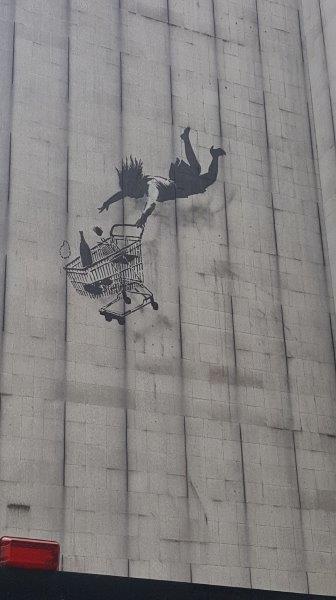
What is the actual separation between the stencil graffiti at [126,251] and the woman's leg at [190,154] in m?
0.02

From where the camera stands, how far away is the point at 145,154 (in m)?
21.9

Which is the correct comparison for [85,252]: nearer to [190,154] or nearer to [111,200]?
[111,200]

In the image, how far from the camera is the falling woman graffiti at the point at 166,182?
70.1 feet

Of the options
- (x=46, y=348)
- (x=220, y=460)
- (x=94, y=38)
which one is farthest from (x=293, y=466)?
(x=94, y=38)

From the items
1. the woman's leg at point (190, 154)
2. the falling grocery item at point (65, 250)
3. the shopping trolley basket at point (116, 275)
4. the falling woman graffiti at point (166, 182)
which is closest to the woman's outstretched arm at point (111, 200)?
the falling woman graffiti at point (166, 182)

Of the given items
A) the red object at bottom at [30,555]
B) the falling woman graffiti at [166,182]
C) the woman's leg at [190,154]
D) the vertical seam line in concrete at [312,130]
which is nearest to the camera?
the red object at bottom at [30,555]

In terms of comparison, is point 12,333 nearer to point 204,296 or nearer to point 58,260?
point 58,260

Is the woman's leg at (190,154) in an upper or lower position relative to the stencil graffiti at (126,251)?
upper

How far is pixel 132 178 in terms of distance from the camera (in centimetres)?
2148

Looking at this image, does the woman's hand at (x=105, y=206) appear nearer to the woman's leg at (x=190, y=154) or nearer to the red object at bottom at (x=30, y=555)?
the woman's leg at (x=190, y=154)

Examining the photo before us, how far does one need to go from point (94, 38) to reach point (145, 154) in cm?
286

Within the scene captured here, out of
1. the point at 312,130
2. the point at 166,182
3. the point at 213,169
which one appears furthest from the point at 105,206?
the point at 312,130

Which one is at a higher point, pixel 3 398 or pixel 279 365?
pixel 279 365

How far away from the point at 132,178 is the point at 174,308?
9.47ft
